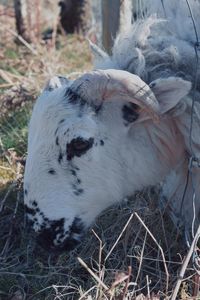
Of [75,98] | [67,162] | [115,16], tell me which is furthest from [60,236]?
[115,16]

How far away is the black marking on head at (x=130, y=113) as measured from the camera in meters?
3.35

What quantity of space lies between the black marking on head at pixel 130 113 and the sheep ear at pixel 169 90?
13 cm

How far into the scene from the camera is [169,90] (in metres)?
3.24

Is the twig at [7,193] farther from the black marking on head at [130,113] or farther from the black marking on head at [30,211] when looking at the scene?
the black marking on head at [130,113]

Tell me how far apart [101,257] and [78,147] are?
0.82 metres

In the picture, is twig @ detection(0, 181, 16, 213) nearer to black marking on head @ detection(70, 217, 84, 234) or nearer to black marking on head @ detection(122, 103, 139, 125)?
black marking on head @ detection(70, 217, 84, 234)

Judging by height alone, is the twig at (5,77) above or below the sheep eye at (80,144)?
below

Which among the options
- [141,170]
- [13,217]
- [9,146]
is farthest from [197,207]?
[9,146]

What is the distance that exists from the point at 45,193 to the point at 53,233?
8.9 inches

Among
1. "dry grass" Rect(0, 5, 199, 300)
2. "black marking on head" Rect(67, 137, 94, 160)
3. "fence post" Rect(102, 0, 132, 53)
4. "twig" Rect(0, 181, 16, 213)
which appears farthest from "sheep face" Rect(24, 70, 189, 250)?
"fence post" Rect(102, 0, 132, 53)

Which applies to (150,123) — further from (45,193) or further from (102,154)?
(45,193)

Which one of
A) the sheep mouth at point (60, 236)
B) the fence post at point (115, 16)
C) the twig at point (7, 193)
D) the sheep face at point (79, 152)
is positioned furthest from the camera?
the fence post at point (115, 16)

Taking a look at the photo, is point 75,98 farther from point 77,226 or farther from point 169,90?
point 77,226

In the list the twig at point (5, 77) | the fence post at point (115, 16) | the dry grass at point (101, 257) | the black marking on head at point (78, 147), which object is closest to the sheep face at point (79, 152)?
the black marking on head at point (78, 147)
